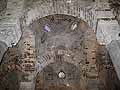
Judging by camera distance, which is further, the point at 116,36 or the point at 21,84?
the point at 21,84

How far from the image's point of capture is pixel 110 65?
6.73 metres

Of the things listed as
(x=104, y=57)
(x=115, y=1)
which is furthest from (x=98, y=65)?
(x=115, y=1)

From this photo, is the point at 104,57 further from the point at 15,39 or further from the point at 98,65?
the point at 15,39

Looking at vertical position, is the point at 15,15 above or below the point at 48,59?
above

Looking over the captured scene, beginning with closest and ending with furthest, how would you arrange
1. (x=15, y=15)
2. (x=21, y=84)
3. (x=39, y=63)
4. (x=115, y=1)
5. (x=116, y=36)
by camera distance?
(x=116, y=36) → (x=15, y=15) → (x=115, y=1) → (x=21, y=84) → (x=39, y=63)

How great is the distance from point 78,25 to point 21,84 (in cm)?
244

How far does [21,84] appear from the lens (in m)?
6.58

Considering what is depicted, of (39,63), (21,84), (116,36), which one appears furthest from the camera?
(39,63)

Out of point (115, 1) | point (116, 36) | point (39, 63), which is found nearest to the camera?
point (116, 36)

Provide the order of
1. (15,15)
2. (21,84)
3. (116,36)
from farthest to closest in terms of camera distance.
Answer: (21,84)
(15,15)
(116,36)

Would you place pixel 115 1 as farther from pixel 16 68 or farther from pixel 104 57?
pixel 16 68

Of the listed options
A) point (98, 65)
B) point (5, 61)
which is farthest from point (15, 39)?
point (98, 65)

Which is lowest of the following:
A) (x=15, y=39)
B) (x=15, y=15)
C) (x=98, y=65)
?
(x=98, y=65)

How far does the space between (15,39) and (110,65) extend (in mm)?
3064
